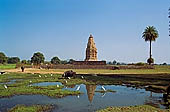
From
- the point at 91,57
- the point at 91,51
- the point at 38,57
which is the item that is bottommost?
the point at 91,57

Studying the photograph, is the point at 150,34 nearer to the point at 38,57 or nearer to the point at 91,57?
the point at 91,57

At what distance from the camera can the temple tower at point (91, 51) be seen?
92181 mm

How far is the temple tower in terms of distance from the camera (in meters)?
92.2

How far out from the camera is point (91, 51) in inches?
3649

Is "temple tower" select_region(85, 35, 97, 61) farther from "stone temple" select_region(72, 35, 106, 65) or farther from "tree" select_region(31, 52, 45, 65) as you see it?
"tree" select_region(31, 52, 45, 65)

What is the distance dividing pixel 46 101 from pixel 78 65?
61.4 metres

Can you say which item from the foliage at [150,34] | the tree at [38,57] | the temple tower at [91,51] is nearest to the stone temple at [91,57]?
the temple tower at [91,51]

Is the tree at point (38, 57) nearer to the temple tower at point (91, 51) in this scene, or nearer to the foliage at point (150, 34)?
the temple tower at point (91, 51)

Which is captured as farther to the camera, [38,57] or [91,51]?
[38,57]

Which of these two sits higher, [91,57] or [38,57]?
[38,57]

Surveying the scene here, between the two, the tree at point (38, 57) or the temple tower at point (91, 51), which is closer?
the temple tower at point (91, 51)

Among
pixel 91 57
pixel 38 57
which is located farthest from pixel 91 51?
pixel 38 57

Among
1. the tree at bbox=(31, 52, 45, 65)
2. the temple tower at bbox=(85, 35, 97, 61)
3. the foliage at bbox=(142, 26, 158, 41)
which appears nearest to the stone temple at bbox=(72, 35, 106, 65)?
the temple tower at bbox=(85, 35, 97, 61)

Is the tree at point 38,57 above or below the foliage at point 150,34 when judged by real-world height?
below
